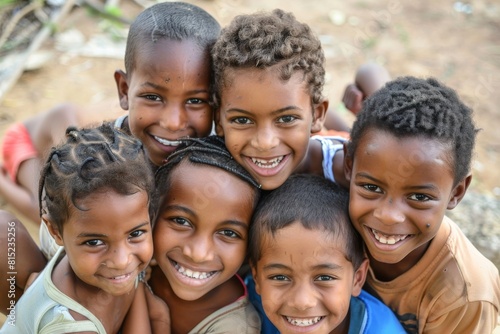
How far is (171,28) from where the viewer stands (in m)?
2.55

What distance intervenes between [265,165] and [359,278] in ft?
1.99

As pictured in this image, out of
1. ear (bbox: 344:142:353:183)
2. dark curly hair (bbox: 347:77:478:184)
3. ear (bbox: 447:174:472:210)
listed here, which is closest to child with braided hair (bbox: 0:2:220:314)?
ear (bbox: 344:142:353:183)

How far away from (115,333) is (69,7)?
5260 mm

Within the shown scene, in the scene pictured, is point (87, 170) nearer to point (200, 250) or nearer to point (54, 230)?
point (54, 230)

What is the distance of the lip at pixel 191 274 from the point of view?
7.76 feet

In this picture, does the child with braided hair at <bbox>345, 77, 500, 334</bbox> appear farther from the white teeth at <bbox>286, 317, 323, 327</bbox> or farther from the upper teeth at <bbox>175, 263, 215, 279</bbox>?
the upper teeth at <bbox>175, 263, 215, 279</bbox>

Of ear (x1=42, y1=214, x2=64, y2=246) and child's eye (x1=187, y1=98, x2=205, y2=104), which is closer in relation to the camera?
ear (x1=42, y1=214, x2=64, y2=246)

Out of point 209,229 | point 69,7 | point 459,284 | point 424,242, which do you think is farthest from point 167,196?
point 69,7

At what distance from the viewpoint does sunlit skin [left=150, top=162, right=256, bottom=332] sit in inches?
90.1

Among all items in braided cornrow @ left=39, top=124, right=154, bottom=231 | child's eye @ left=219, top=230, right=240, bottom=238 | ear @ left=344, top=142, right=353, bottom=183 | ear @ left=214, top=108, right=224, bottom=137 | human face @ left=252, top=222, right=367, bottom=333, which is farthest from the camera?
ear @ left=214, top=108, right=224, bottom=137

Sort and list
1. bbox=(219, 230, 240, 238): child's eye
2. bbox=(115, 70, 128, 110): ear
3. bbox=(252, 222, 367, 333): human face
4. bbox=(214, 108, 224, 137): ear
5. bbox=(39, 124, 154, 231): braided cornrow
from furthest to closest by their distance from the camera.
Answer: bbox=(115, 70, 128, 110): ear < bbox=(214, 108, 224, 137): ear < bbox=(219, 230, 240, 238): child's eye < bbox=(252, 222, 367, 333): human face < bbox=(39, 124, 154, 231): braided cornrow

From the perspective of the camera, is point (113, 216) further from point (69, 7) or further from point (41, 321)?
point (69, 7)

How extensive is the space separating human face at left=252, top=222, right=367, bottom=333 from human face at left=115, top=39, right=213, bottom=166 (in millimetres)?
613

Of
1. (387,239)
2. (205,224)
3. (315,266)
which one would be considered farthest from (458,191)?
(205,224)
